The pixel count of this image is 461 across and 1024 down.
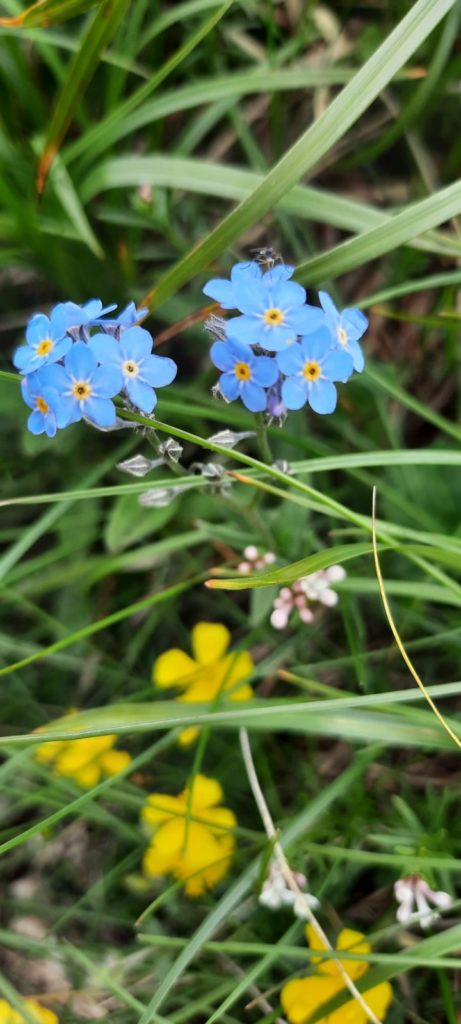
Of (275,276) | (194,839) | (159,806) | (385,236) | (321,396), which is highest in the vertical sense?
(385,236)

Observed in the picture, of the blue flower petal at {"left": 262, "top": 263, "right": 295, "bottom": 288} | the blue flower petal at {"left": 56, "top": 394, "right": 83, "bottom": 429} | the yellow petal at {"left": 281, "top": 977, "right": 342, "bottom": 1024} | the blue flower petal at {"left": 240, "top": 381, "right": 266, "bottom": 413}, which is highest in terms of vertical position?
the blue flower petal at {"left": 262, "top": 263, "right": 295, "bottom": 288}

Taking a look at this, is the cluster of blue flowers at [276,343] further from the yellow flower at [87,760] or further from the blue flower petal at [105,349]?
the yellow flower at [87,760]

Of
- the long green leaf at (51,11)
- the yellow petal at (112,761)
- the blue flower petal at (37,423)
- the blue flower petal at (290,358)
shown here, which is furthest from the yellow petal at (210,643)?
the long green leaf at (51,11)

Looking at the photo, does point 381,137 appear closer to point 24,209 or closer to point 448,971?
point 24,209

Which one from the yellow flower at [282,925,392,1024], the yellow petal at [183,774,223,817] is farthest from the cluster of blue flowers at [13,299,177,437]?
the yellow flower at [282,925,392,1024]

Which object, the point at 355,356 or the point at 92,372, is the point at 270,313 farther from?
the point at 92,372

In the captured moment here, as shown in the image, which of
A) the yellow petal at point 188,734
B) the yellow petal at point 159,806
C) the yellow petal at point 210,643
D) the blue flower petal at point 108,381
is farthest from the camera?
the yellow petal at point 210,643

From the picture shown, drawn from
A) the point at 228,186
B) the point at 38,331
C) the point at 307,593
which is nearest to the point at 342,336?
the point at 38,331

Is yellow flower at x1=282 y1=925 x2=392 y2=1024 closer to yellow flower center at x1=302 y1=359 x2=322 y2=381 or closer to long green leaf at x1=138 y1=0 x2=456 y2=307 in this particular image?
yellow flower center at x1=302 y1=359 x2=322 y2=381
